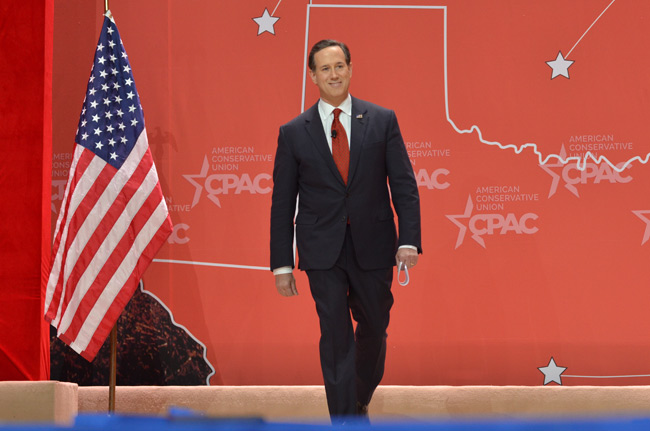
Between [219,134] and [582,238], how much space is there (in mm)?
1884

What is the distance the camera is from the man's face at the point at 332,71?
3025 millimetres

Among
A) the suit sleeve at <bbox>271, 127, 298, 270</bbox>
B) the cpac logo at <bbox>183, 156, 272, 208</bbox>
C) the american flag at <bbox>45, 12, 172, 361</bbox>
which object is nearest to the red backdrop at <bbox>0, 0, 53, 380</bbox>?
the american flag at <bbox>45, 12, 172, 361</bbox>

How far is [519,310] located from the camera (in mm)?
3764

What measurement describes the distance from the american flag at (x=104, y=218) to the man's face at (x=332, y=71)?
1000 millimetres

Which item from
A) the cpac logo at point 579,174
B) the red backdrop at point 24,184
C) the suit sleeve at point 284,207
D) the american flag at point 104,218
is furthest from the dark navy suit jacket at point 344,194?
the red backdrop at point 24,184

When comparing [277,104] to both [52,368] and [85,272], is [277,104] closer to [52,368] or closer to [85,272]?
[85,272]

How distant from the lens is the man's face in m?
3.03

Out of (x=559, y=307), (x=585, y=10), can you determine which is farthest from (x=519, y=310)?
(x=585, y=10)

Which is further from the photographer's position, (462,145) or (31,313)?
(462,145)

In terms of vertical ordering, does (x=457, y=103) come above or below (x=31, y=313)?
above

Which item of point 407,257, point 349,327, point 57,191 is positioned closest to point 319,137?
point 407,257

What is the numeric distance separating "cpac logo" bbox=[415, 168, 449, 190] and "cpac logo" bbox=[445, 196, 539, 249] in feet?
0.50

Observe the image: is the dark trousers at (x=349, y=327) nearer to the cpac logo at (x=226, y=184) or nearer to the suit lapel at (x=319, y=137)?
the suit lapel at (x=319, y=137)

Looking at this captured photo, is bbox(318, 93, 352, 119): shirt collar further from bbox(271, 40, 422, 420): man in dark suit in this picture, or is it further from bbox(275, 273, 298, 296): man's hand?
bbox(275, 273, 298, 296): man's hand
